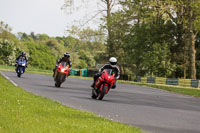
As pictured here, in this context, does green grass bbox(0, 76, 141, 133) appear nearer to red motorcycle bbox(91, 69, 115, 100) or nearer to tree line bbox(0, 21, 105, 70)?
red motorcycle bbox(91, 69, 115, 100)

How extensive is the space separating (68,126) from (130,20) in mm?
47042

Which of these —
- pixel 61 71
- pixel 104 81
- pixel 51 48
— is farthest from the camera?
pixel 51 48

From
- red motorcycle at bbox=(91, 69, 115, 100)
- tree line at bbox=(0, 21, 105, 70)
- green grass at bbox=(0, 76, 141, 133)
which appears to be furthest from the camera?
tree line at bbox=(0, 21, 105, 70)

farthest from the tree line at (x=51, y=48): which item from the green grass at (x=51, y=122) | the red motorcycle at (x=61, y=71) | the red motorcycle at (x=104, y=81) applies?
the green grass at (x=51, y=122)

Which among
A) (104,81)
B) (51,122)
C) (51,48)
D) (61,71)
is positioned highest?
(51,48)

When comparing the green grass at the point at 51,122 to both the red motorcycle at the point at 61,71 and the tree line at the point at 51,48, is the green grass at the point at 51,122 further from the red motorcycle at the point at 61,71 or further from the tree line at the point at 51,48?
the tree line at the point at 51,48

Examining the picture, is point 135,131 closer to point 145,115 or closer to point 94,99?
point 145,115

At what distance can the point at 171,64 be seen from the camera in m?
51.4

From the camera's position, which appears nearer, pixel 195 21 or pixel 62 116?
pixel 62 116

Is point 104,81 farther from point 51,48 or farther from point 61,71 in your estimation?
point 51,48

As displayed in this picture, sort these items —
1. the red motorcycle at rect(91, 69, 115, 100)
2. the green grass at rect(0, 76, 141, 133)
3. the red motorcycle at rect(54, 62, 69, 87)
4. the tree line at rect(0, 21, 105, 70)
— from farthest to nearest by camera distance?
the tree line at rect(0, 21, 105, 70)
the red motorcycle at rect(54, 62, 69, 87)
the red motorcycle at rect(91, 69, 115, 100)
the green grass at rect(0, 76, 141, 133)

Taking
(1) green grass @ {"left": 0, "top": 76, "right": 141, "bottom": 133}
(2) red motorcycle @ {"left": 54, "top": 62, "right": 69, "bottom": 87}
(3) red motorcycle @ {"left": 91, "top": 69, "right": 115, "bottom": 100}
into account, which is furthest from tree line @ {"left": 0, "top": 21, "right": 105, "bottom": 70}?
(1) green grass @ {"left": 0, "top": 76, "right": 141, "bottom": 133}

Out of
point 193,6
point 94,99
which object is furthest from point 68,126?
point 193,6

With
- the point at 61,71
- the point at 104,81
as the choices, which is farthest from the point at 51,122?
the point at 61,71
